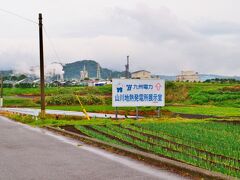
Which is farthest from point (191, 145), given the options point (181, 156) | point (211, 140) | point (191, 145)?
point (181, 156)

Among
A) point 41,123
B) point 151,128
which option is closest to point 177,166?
point 151,128

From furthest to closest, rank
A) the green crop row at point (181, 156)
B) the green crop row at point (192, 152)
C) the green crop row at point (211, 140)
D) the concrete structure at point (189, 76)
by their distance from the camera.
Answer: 1. the concrete structure at point (189, 76)
2. the green crop row at point (211, 140)
3. the green crop row at point (192, 152)
4. the green crop row at point (181, 156)

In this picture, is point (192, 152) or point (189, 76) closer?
point (192, 152)

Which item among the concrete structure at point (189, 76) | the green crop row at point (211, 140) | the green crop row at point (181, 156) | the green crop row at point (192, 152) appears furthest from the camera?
the concrete structure at point (189, 76)

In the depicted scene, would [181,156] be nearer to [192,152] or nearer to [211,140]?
[192,152]

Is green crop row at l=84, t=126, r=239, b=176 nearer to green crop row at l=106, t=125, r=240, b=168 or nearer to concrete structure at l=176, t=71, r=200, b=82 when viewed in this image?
green crop row at l=106, t=125, r=240, b=168

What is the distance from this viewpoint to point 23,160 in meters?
11.9

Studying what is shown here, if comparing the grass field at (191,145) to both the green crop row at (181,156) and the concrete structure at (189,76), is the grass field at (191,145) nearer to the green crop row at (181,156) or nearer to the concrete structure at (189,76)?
the green crop row at (181,156)

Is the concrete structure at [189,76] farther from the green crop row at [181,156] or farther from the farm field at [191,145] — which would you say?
the green crop row at [181,156]

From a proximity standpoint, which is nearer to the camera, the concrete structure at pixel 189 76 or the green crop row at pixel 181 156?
the green crop row at pixel 181 156

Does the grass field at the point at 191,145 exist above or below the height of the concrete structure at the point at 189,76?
below

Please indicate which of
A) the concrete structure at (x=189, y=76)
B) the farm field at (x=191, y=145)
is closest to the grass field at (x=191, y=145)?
the farm field at (x=191, y=145)

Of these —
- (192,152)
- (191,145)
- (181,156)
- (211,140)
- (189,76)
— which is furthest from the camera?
(189,76)

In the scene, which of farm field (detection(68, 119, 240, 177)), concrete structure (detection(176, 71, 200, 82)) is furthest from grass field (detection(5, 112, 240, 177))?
concrete structure (detection(176, 71, 200, 82))
